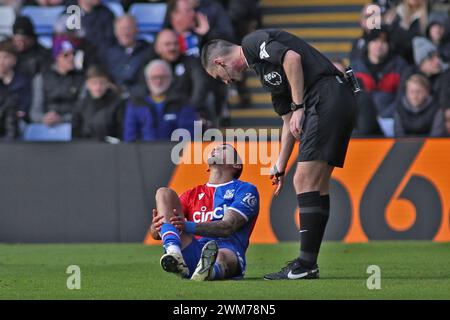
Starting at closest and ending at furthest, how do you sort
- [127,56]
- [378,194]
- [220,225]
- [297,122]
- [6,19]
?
1. [297,122]
2. [220,225]
3. [378,194]
4. [127,56]
5. [6,19]

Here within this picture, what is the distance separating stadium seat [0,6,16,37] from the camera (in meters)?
19.0

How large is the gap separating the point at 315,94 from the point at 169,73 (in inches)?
273

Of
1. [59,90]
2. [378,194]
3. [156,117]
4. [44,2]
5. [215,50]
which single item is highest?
[44,2]

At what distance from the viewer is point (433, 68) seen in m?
16.3

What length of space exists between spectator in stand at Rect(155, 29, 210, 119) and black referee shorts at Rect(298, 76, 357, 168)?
6.66 meters

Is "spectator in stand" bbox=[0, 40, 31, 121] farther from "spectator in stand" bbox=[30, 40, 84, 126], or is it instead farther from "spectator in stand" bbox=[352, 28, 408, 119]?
"spectator in stand" bbox=[352, 28, 408, 119]

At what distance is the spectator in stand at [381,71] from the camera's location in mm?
16344

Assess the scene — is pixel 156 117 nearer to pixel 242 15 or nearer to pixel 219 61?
pixel 242 15

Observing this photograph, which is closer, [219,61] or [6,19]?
[219,61]

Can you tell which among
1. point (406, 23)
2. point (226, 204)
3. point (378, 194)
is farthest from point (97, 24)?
point (226, 204)

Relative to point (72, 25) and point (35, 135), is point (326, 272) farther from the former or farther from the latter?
point (72, 25)

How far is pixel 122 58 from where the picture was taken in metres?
17.5

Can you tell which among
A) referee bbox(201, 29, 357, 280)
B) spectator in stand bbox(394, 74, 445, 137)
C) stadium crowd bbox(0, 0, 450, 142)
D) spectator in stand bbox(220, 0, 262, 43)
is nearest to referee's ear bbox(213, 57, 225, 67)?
referee bbox(201, 29, 357, 280)

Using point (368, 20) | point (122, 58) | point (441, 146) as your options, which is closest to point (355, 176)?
point (441, 146)
